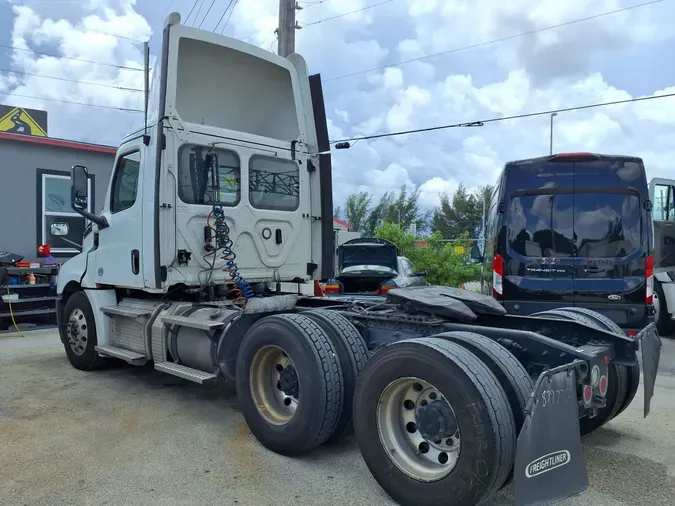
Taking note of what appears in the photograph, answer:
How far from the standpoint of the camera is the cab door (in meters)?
5.81

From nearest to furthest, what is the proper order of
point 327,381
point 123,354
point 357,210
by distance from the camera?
point 327,381 → point 123,354 → point 357,210

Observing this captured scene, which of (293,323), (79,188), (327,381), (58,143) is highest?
(58,143)

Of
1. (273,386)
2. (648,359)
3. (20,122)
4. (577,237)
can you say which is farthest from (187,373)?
(20,122)

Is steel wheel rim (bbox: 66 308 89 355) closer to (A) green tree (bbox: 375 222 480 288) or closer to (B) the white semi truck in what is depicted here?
(B) the white semi truck

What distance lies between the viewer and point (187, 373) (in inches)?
199

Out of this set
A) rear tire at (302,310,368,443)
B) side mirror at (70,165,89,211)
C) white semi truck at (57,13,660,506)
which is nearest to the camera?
white semi truck at (57,13,660,506)

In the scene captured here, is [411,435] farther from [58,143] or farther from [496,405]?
[58,143]

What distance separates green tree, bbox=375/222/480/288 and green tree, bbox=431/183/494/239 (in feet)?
113

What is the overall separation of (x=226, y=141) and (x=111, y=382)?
3.05 meters

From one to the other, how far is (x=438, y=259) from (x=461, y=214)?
3829cm

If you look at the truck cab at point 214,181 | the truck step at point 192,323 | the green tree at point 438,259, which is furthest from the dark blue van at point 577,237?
the green tree at point 438,259

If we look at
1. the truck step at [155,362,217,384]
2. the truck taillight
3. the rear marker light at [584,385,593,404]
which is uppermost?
the truck taillight

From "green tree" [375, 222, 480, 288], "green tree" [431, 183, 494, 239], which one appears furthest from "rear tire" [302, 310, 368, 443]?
"green tree" [431, 183, 494, 239]

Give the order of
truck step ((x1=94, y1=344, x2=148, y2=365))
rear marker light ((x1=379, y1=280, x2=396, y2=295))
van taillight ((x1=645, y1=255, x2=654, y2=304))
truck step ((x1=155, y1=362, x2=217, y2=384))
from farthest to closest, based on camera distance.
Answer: rear marker light ((x1=379, y1=280, x2=396, y2=295)) < van taillight ((x1=645, y1=255, x2=654, y2=304)) < truck step ((x1=94, y1=344, x2=148, y2=365)) < truck step ((x1=155, y1=362, x2=217, y2=384))
